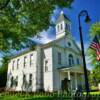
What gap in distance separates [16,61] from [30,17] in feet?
81.2

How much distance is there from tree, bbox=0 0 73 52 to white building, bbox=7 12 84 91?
13831 mm

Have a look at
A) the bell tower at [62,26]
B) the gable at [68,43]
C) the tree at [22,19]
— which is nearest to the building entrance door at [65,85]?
the gable at [68,43]

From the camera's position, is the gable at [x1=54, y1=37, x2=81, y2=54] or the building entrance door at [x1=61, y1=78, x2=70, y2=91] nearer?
the building entrance door at [x1=61, y1=78, x2=70, y2=91]

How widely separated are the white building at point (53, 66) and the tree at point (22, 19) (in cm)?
1383

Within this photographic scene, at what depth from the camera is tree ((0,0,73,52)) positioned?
16203 mm

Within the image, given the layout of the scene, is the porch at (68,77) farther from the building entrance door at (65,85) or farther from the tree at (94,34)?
the tree at (94,34)

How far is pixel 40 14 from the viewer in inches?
669

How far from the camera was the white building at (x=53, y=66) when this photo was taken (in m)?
32.1

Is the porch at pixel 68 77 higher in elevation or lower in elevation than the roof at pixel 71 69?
lower

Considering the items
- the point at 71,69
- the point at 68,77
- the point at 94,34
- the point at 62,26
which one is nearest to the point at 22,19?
the point at 71,69

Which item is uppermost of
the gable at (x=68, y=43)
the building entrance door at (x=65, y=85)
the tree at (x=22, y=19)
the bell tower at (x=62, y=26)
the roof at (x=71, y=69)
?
the bell tower at (x=62, y=26)

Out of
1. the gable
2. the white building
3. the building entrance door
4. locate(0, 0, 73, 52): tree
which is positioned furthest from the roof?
locate(0, 0, 73, 52): tree

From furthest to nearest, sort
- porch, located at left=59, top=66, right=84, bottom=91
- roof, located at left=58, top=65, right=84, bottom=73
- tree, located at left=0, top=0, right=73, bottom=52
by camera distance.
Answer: porch, located at left=59, top=66, right=84, bottom=91
roof, located at left=58, top=65, right=84, bottom=73
tree, located at left=0, top=0, right=73, bottom=52

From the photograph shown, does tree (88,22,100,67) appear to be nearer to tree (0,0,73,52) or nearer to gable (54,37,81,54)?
gable (54,37,81,54)
